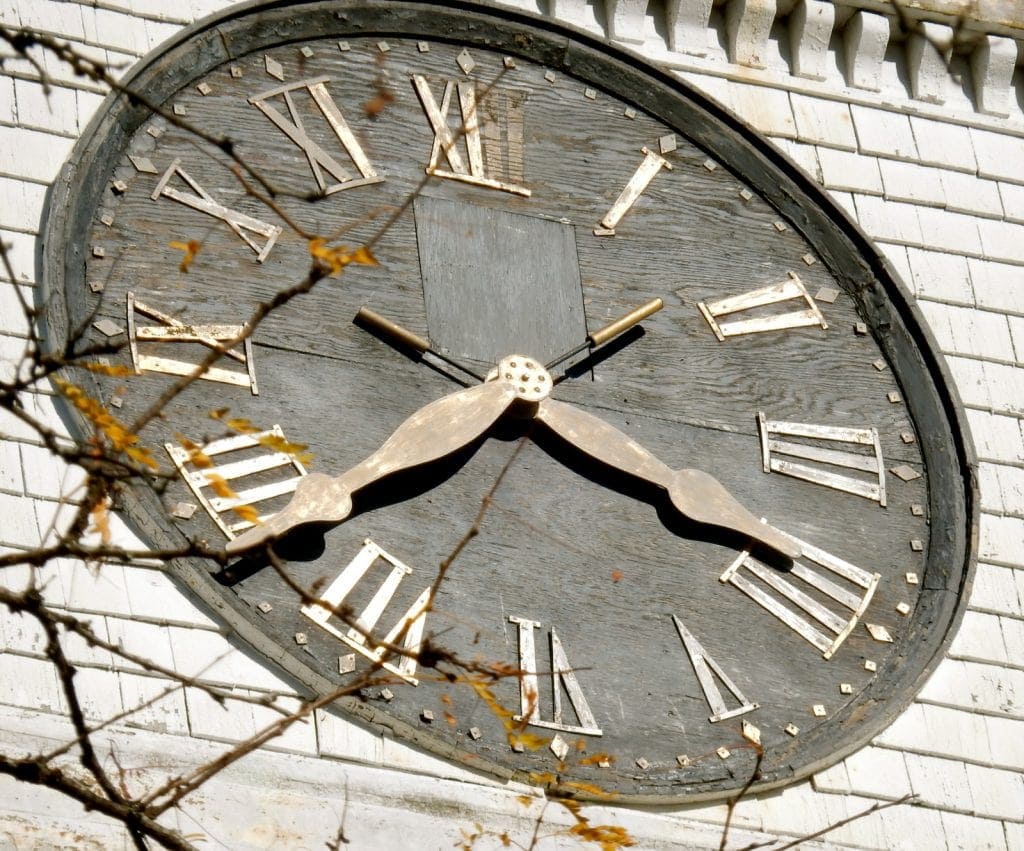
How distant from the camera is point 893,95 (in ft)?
30.8

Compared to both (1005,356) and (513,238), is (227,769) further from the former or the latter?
(1005,356)

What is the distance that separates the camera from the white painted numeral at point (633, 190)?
8.58 m

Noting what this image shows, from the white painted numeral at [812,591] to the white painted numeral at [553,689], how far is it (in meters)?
0.68

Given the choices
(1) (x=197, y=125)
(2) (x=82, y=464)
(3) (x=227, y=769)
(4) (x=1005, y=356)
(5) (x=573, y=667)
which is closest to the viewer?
(2) (x=82, y=464)

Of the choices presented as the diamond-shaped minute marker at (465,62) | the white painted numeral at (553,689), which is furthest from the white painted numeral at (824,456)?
the diamond-shaped minute marker at (465,62)

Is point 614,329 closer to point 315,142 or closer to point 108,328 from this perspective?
point 315,142

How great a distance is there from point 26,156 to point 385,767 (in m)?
2.25

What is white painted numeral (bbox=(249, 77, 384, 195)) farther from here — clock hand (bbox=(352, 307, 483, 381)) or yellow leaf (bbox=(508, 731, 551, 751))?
yellow leaf (bbox=(508, 731, 551, 751))

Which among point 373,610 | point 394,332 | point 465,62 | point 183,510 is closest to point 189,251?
point 183,510

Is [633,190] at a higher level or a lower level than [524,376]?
higher

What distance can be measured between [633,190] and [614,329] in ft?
2.20

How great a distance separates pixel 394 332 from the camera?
8016 millimetres

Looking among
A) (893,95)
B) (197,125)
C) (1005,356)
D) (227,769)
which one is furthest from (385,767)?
(893,95)

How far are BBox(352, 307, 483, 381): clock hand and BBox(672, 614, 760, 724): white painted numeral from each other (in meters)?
1.06
